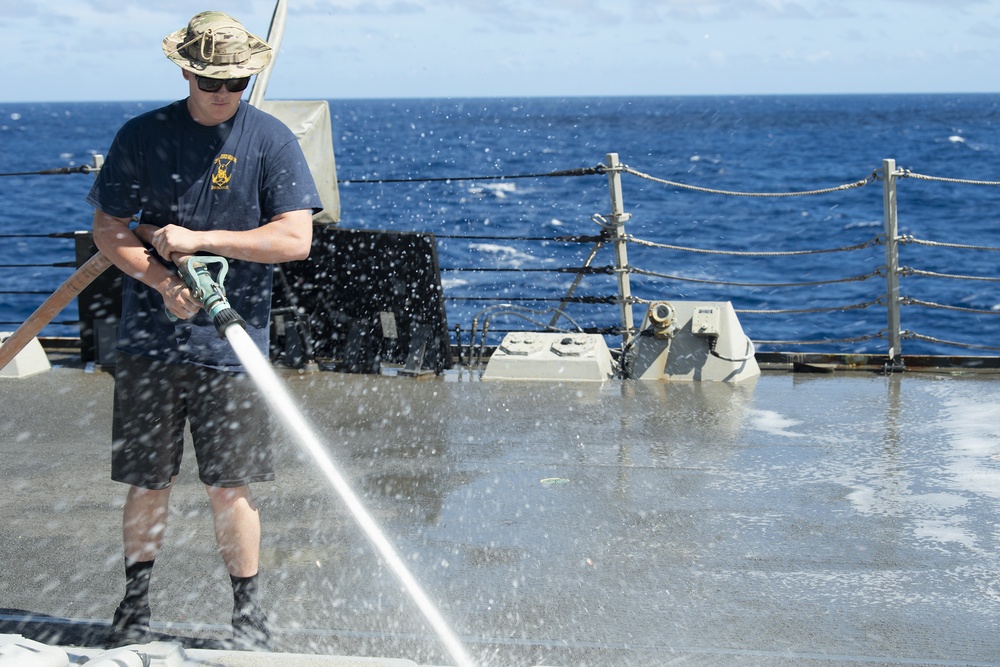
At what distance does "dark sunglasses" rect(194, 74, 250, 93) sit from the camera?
3309mm

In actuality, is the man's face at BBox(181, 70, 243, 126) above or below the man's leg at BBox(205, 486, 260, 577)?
above

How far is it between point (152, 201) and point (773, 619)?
242cm

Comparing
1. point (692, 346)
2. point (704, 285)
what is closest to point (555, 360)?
point (692, 346)

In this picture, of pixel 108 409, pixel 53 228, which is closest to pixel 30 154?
pixel 53 228

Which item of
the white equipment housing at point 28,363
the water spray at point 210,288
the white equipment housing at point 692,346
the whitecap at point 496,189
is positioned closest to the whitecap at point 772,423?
the white equipment housing at point 692,346

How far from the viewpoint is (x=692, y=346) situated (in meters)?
7.36

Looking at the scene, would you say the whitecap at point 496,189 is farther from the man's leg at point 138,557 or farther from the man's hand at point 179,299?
the man's hand at point 179,299

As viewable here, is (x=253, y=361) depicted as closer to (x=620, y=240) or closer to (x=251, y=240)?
(x=251, y=240)

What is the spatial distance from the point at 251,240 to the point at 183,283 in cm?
24

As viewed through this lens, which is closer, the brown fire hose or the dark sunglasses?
the dark sunglasses

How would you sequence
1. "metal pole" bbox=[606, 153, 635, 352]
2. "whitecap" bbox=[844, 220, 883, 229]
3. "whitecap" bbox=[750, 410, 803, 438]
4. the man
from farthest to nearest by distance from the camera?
"whitecap" bbox=[844, 220, 883, 229], "metal pole" bbox=[606, 153, 635, 352], "whitecap" bbox=[750, 410, 803, 438], the man

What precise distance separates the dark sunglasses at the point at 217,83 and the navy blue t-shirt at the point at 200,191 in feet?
0.48

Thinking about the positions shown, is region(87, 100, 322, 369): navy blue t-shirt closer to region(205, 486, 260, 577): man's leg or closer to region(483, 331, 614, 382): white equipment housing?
region(205, 486, 260, 577): man's leg

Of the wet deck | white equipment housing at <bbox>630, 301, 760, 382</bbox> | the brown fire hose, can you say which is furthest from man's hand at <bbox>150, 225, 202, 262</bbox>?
white equipment housing at <bbox>630, 301, 760, 382</bbox>
